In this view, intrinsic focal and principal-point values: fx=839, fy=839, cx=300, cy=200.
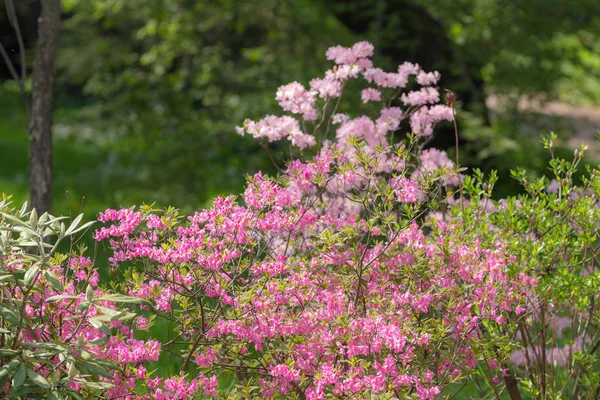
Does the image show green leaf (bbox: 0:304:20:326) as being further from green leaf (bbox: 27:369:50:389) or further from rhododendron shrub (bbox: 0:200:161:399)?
green leaf (bbox: 27:369:50:389)

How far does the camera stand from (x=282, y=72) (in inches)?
354

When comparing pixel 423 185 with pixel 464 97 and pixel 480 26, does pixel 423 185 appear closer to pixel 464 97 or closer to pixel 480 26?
pixel 480 26

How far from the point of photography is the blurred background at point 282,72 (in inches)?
315

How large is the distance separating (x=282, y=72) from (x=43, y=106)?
14.2 feet

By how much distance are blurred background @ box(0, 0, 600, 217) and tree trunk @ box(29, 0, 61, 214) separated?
3.50 metres

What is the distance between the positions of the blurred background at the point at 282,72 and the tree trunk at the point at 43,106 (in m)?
3.50

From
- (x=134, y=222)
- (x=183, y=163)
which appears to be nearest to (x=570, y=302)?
(x=134, y=222)

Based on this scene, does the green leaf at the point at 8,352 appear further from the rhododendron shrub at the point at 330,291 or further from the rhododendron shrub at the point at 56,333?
the rhododendron shrub at the point at 330,291

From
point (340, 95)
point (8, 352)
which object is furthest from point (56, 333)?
point (340, 95)

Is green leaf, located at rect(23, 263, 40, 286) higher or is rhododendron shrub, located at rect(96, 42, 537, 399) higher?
rhododendron shrub, located at rect(96, 42, 537, 399)

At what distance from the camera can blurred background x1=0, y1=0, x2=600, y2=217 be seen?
7996mm

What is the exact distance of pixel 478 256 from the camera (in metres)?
3.18

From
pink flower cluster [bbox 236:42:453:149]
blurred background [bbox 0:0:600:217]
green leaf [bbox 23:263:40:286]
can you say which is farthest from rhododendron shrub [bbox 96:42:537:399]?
blurred background [bbox 0:0:600:217]

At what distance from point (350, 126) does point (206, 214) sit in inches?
45.0
